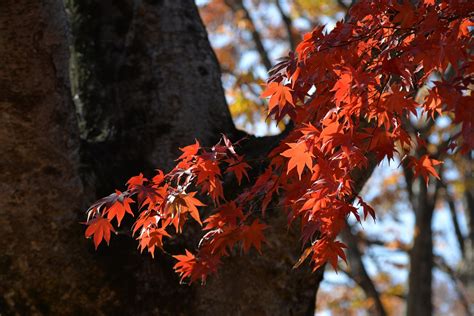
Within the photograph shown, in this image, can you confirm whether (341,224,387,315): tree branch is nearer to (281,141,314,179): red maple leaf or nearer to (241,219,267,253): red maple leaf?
(241,219,267,253): red maple leaf

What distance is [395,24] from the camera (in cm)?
255

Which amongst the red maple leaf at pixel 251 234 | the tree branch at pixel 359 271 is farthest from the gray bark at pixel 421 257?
the red maple leaf at pixel 251 234

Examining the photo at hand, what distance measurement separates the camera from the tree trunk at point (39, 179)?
9.51ft

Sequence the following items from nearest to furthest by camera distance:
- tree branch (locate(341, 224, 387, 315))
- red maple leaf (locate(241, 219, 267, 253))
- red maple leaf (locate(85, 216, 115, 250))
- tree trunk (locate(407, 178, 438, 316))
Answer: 1. red maple leaf (locate(85, 216, 115, 250))
2. red maple leaf (locate(241, 219, 267, 253))
3. tree trunk (locate(407, 178, 438, 316))
4. tree branch (locate(341, 224, 387, 315))

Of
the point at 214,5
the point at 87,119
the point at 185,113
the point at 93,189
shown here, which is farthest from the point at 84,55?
the point at 214,5

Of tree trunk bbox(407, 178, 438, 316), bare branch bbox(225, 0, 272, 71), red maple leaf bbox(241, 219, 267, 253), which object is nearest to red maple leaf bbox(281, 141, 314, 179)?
red maple leaf bbox(241, 219, 267, 253)

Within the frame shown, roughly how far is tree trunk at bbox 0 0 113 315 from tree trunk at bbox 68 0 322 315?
0.61 ft

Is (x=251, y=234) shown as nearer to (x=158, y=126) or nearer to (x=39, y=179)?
(x=39, y=179)

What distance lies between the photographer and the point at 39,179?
297 cm

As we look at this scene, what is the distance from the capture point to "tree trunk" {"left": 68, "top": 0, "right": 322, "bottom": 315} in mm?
3250

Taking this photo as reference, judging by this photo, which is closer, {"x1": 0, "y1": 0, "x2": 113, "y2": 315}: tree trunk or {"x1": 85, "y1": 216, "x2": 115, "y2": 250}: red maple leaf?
{"x1": 85, "y1": 216, "x2": 115, "y2": 250}: red maple leaf

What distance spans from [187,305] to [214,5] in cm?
869

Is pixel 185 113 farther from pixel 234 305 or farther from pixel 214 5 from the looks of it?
pixel 214 5

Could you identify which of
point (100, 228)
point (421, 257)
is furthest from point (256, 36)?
point (100, 228)
